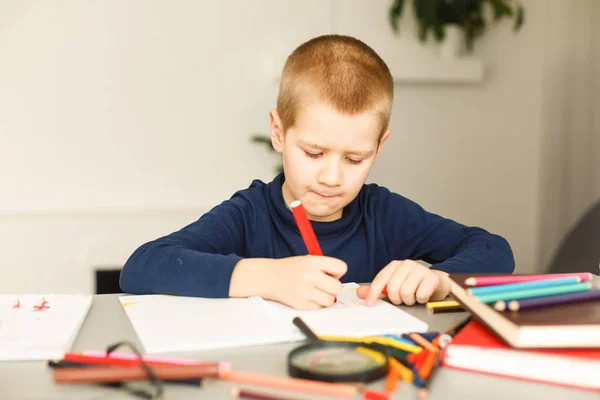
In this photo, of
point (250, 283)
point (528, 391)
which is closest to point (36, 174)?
point (250, 283)

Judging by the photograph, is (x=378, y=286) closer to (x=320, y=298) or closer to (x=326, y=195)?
(x=320, y=298)

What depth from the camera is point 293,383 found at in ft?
1.81

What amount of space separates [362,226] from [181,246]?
408mm

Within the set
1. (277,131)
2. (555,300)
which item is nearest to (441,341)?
(555,300)

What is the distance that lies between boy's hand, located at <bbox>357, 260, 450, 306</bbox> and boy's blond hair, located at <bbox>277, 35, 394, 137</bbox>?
30 cm

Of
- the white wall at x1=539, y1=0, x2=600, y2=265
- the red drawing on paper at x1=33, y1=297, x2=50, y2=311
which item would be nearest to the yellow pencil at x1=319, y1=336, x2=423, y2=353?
the red drawing on paper at x1=33, y1=297, x2=50, y2=311

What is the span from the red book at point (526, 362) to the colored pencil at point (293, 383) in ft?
0.43

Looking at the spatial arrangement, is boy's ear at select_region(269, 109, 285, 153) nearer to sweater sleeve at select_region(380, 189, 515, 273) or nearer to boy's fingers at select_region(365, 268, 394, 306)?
sweater sleeve at select_region(380, 189, 515, 273)

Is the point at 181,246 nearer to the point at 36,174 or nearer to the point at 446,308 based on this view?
the point at 446,308

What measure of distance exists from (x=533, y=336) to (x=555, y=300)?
8cm

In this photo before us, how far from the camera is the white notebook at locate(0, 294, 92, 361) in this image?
0.66 m

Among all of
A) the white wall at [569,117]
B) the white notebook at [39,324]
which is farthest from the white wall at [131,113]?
the white notebook at [39,324]

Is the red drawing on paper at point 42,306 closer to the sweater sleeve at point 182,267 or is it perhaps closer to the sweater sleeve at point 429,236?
the sweater sleeve at point 182,267

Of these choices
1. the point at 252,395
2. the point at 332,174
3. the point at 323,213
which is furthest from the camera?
the point at 323,213
